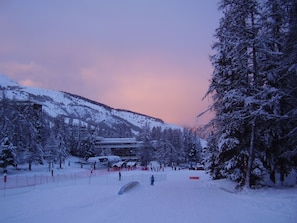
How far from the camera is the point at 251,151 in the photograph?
17.5 m

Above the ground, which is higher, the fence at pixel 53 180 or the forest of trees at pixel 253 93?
the forest of trees at pixel 253 93

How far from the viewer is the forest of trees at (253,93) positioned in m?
17.1

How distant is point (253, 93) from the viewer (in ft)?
58.7

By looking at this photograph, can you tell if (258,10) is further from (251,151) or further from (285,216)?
(285,216)

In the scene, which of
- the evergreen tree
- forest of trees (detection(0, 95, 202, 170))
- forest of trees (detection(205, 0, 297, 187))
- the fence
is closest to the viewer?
forest of trees (detection(205, 0, 297, 187))

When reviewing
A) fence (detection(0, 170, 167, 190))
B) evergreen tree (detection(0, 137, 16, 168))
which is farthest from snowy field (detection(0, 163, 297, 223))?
evergreen tree (detection(0, 137, 16, 168))

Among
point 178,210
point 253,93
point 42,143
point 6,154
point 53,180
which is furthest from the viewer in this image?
point 42,143

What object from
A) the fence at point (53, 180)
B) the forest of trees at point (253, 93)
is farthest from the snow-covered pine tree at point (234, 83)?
the fence at point (53, 180)

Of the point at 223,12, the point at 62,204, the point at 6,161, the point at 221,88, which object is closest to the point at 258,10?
the point at 223,12

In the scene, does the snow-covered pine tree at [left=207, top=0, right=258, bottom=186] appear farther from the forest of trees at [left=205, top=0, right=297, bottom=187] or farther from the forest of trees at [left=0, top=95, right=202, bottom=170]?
the forest of trees at [left=0, top=95, right=202, bottom=170]

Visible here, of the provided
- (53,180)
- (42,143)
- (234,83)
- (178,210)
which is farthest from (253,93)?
(42,143)

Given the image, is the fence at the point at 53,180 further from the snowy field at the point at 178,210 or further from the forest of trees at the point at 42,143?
the snowy field at the point at 178,210

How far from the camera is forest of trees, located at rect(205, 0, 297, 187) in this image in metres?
17.1

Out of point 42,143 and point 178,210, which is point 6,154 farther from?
point 178,210
